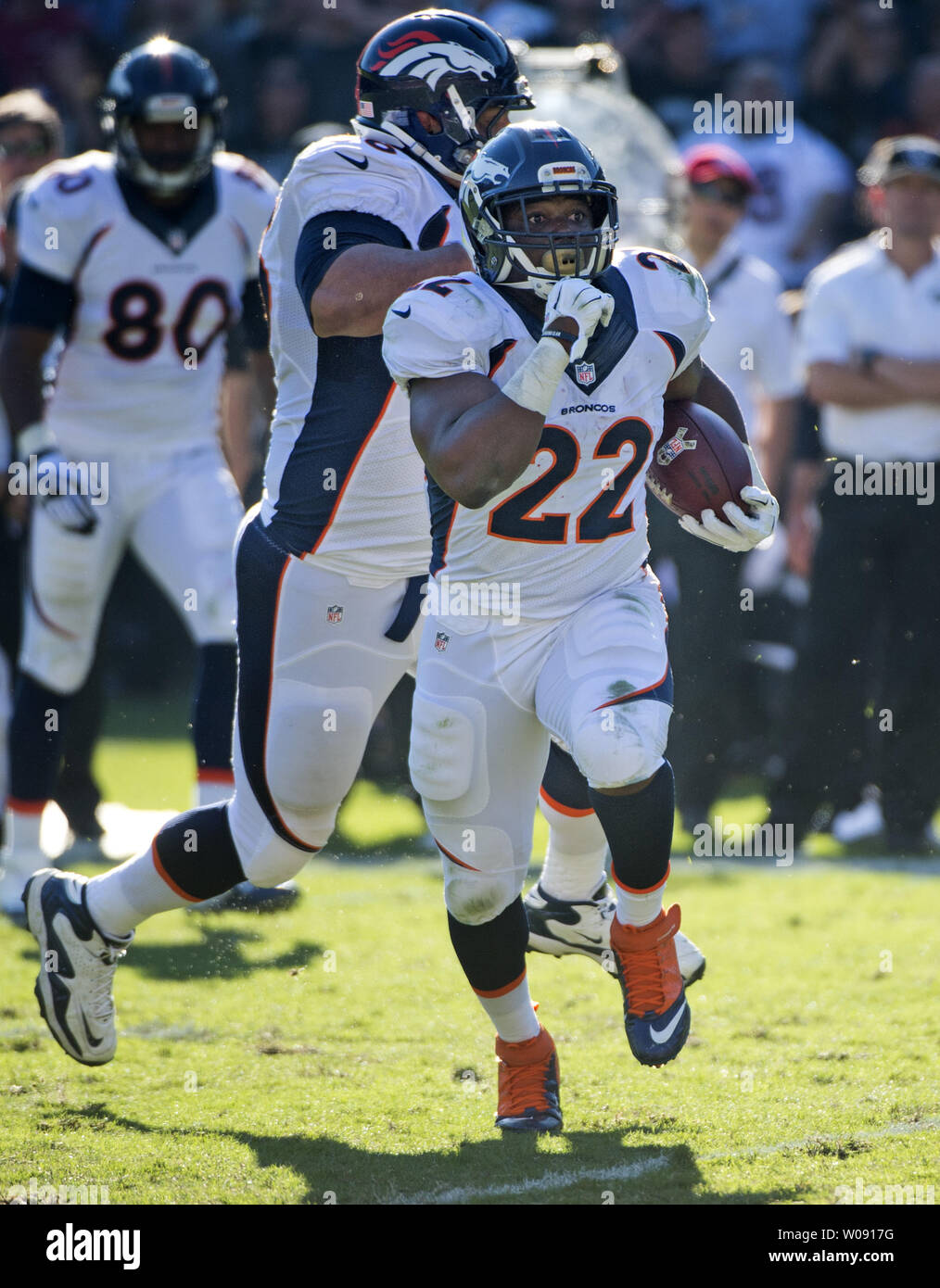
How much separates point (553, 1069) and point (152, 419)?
8.09 feet

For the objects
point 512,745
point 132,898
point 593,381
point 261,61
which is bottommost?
point 132,898

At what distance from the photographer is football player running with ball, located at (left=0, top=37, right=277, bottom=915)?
499cm

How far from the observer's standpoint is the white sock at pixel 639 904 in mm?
3242

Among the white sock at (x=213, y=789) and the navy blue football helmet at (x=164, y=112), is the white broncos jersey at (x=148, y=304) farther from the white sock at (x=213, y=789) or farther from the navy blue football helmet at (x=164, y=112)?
the white sock at (x=213, y=789)

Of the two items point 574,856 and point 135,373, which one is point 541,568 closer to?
point 574,856

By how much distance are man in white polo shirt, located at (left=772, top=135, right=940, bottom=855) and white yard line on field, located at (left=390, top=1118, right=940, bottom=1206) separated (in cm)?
281

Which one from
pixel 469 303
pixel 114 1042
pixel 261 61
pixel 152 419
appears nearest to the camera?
pixel 469 303

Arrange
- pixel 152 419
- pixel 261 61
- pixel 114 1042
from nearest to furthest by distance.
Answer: pixel 114 1042 → pixel 152 419 → pixel 261 61

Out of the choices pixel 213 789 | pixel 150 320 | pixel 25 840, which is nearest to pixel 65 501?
pixel 150 320

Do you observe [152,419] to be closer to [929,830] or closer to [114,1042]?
[114,1042]

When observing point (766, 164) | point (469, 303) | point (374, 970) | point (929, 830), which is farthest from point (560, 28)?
point (469, 303)

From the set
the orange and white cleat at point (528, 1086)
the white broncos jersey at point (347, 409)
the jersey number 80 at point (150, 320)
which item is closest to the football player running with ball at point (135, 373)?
the jersey number 80 at point (150, 320)

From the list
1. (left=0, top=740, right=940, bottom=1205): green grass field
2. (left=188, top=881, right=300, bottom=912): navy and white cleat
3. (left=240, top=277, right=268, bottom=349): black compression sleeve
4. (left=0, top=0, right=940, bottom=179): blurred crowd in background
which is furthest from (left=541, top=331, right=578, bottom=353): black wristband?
(left=0, top=0, right=940, bottom=179): blurred crowd in background

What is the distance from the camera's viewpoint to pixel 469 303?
10.4ft
